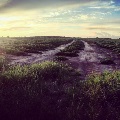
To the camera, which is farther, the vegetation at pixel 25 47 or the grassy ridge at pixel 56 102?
the vegetation at pixel 25 47

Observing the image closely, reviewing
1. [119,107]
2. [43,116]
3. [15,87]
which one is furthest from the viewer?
[15,87]

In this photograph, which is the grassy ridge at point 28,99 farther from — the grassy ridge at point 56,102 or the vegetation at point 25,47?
the vegetation at point 25,47

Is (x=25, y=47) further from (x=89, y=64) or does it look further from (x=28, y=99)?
(x=28, y=99)

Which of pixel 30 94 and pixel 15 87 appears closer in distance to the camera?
pixel 30 94

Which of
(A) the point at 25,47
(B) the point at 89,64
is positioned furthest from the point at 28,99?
(A) the point at 25,47

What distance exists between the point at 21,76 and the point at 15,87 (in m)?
1.74

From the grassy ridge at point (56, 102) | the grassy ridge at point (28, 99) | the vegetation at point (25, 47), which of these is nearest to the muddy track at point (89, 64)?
the grassy ridge at point (56, 102)

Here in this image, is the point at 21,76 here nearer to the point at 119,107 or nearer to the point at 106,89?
the point at 106,89

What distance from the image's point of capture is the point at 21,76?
14.0 meters

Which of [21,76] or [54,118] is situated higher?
[21,76]

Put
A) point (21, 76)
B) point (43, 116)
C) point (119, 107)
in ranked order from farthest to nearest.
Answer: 1. point (21, 76)
2. point (119, 107)
3. point (43, 116)

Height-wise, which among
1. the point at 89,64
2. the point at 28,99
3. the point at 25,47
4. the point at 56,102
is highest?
the point at 28,99

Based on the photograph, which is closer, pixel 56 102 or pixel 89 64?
pixel 56 102

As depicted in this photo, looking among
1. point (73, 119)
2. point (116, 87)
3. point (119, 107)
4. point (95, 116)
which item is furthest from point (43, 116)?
point (116, 87)
